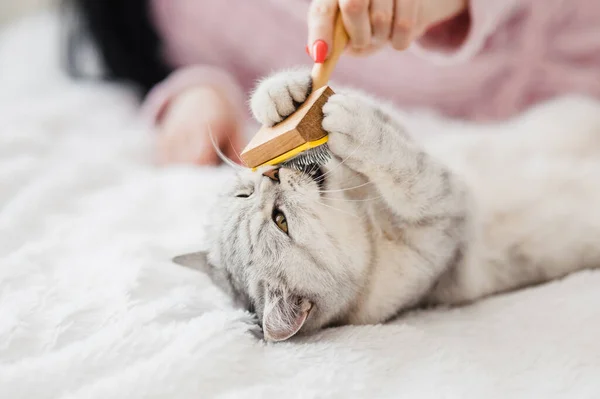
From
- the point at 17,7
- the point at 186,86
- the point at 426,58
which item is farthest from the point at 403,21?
the point at 17,7

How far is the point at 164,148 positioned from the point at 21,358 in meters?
0.75

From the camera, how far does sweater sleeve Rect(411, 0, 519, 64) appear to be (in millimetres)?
1076

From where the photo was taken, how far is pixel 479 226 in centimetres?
99

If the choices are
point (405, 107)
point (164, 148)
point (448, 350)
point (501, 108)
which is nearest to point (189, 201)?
point (164, 148)

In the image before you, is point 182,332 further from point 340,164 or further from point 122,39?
point 122,39

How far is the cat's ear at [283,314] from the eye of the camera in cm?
70

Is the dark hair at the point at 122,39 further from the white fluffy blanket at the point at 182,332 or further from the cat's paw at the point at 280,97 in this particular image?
the cat's paw at the point at 280,97

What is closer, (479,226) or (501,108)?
(479,226)

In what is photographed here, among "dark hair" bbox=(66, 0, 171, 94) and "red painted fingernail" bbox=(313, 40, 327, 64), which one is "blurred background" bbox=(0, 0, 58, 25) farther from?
Result: "red painted fingernail" bbox=(313, 40, 327, 64)

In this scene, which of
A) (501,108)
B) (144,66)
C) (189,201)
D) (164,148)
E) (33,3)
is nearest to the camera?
(189,201)

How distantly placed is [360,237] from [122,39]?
118 centimetres

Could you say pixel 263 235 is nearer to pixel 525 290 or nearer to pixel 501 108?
pixel 525 290

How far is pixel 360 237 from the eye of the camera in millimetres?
827

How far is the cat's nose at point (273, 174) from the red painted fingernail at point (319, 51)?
0.16 meters
